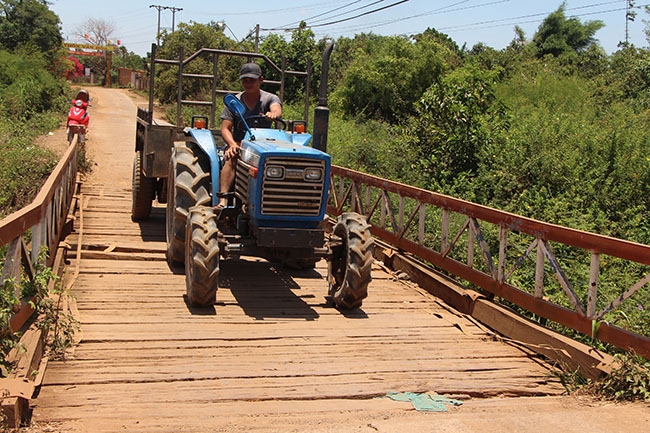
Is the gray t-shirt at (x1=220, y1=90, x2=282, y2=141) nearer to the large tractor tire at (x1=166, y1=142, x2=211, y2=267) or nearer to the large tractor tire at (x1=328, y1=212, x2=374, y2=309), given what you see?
the large tractor tire at (x1=166, y1=142, x2=211, y2=267)

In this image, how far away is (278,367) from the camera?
239 inches

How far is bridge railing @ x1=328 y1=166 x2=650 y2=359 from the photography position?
6375 mm

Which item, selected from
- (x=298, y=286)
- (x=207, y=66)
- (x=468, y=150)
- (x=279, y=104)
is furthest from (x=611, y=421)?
(x=207, y=66)

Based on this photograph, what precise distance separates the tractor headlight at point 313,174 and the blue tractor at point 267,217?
0.4 inches

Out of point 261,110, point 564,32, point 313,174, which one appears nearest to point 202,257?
point 313,174

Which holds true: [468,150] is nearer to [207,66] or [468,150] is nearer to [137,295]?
[137,295]

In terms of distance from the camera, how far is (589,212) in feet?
37.7

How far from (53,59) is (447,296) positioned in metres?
48.8

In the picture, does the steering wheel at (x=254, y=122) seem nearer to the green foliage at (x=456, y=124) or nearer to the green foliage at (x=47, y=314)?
the green foliage at (x=47, y=314)

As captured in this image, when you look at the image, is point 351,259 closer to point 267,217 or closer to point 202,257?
point 267,217

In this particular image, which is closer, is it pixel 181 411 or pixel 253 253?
pixel 181 411

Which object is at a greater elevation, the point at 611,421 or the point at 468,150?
the point at 468,150

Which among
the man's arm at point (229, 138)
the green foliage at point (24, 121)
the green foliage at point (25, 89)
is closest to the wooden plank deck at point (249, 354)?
the man's arm at point (229, 138)

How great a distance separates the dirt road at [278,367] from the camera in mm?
4973
